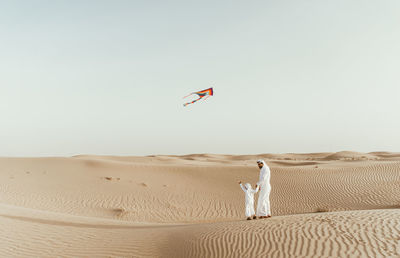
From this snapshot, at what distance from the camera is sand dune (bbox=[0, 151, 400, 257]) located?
691 centimetres

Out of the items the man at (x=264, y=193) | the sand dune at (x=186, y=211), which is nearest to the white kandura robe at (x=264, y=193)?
the man at (x=264, y=193)

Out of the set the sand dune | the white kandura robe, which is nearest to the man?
the white kandura robe

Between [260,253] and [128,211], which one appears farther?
[128,211]

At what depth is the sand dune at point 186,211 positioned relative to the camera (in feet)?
22.7

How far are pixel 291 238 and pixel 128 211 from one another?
1170 cm

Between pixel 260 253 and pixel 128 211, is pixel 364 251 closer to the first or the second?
pixel 260 253

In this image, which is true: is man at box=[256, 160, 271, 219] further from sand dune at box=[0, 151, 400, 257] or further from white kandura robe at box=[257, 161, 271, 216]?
sand dune at box=[0, 151, 400, 257]

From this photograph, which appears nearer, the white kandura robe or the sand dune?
the sand dune

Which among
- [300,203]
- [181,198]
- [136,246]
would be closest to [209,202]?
[181,198]

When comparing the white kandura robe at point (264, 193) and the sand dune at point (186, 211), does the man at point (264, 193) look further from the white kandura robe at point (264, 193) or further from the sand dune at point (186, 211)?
the sand dune at point (186, 211)

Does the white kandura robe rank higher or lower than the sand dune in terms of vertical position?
higher

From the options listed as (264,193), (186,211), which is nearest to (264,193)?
(264,193)

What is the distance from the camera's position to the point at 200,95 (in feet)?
52.5

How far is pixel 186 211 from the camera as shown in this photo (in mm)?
17500
